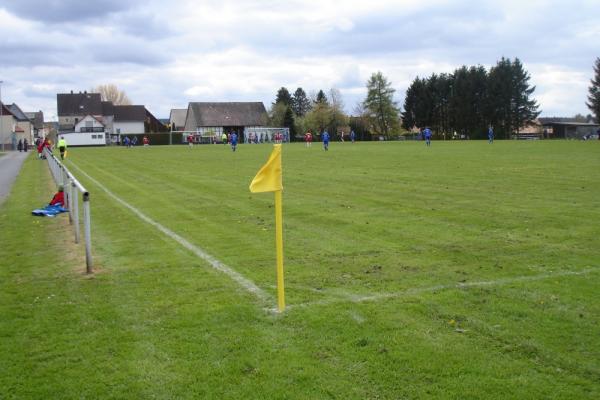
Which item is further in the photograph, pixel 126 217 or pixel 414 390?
pixel 126 217

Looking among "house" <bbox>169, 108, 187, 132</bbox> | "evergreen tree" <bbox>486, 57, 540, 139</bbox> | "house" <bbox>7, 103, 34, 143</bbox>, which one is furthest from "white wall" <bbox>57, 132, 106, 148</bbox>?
"evergreen tree" <bbox>486, 57, 540, 139</bbox>

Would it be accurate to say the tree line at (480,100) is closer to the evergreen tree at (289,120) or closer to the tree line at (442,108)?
the tree line at (442,108)

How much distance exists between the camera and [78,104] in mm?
130125

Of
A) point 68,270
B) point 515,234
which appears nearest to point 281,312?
point 68,270

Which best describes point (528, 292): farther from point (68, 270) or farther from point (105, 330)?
point (68, 270)

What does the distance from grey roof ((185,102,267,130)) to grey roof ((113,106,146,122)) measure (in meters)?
17.3

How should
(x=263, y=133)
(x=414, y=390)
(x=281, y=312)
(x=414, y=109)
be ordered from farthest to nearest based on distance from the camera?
(x=414, y=109) < (x=263, y=133) < (x=281, y=312) < (x=414, y=390)

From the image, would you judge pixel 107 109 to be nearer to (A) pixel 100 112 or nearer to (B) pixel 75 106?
(A) pixel 100 112

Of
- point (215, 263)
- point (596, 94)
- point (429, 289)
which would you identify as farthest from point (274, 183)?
point (596, 94)

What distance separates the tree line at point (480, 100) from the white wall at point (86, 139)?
5434 cm

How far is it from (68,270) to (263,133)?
9055 cm

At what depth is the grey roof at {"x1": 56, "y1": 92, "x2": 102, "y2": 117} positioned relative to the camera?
129 m

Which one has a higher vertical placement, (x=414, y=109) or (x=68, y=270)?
(x=414, y=109)

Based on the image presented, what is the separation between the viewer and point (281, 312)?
19.3ft
